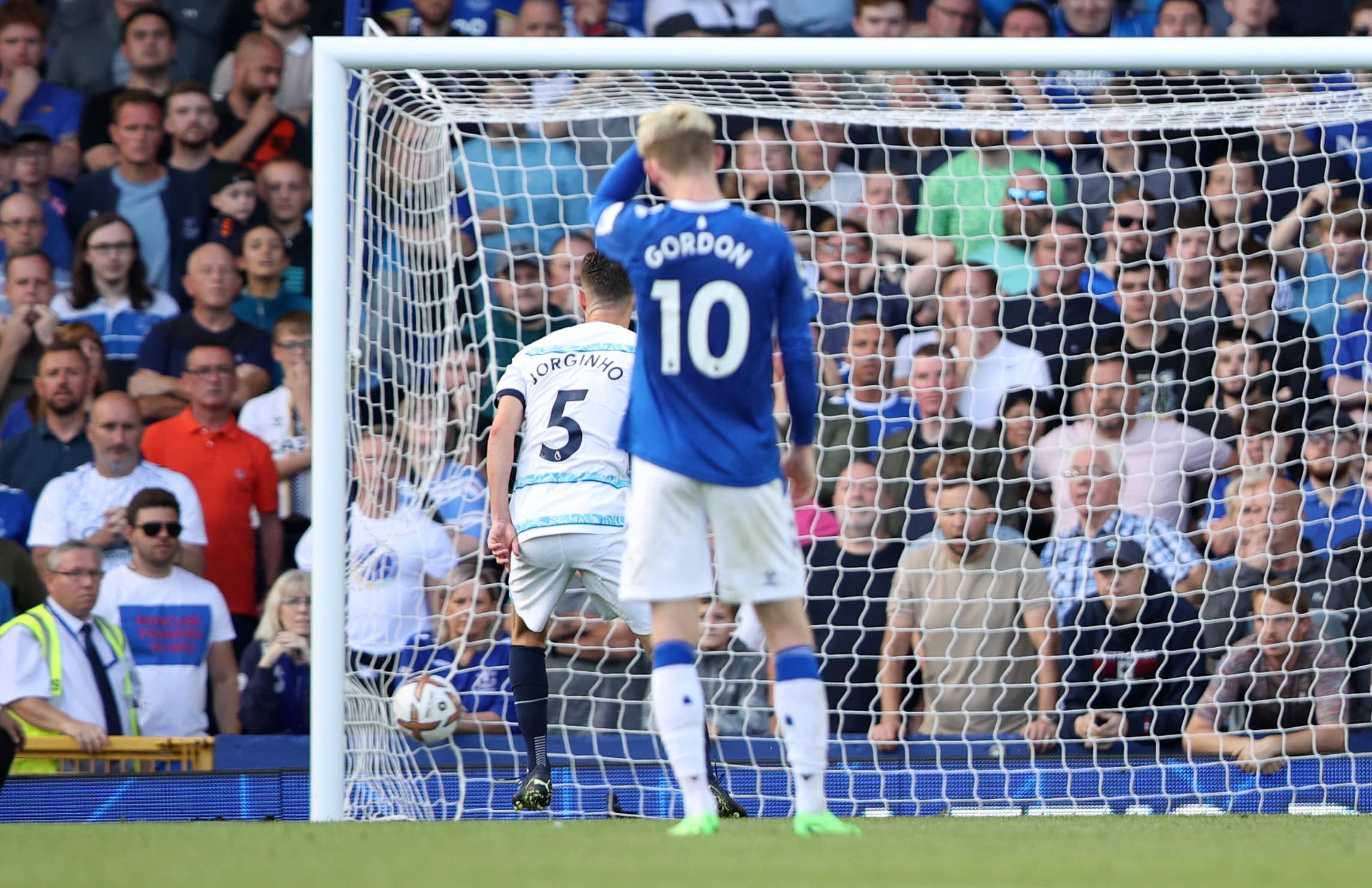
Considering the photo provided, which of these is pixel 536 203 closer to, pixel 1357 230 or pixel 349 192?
pixel 349 192

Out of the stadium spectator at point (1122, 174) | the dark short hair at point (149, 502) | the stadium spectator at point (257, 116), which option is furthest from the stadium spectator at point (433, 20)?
the stadium spectator at point (1122, 174)

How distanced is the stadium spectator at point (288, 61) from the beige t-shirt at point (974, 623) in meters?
4.34

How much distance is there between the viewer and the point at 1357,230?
25.3 feet

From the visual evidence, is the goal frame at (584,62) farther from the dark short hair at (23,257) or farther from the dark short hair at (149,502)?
the dark short hair at (23,257)

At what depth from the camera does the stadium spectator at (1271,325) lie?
302 inches

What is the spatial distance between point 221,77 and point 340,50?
348 centimetres

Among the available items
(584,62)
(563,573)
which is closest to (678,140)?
(563,573)

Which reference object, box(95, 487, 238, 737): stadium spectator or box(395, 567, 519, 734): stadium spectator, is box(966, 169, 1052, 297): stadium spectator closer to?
box(395, 567, 519, 734): stadium spectator

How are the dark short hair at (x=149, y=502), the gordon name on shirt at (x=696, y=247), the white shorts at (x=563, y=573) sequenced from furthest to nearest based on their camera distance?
the dark short hair at (x=149, y=502)
the white shorts at (x=563, y=573)
the gordon name on shirt at (x=696, y=247)

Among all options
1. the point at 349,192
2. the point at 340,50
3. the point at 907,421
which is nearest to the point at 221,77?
the point at 349,192

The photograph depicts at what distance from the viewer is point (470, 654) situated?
7449mm

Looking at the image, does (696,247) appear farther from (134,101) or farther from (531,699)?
(134,101)

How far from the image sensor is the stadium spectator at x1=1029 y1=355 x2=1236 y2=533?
7695 mm

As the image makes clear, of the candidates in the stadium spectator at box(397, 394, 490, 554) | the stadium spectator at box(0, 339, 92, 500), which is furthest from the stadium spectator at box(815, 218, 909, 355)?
the stadium spectator at box(0, 339, 92, 500)
